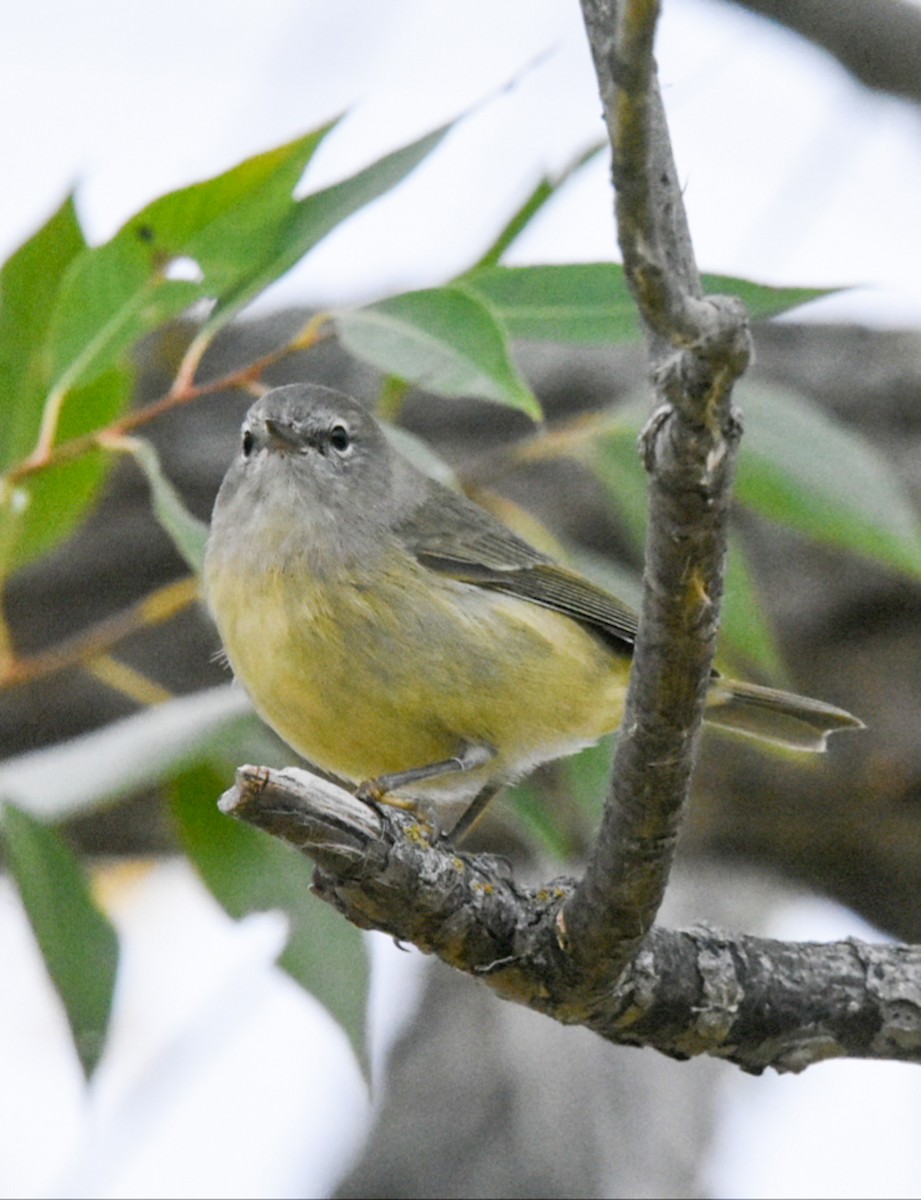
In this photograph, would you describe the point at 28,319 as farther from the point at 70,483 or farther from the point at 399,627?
the point at 399,627

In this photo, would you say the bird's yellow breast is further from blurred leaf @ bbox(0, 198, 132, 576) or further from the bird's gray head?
blurred leaf @ bbox(0, 198, 132, 576)

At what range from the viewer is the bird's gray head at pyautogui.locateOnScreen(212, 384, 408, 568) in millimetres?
2768

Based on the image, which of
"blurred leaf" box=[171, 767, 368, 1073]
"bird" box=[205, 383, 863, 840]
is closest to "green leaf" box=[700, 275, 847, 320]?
"bird" box=[205, 383, 863, 840]

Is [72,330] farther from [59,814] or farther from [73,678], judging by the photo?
[73,678]

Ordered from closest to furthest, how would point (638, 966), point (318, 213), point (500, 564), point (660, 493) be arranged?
point (660, 493) → point (638, 966) → point (318, 213) → point (500, 564)

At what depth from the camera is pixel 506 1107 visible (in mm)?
3881

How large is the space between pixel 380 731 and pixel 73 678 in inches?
57.2

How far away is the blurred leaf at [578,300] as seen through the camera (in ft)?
8.30

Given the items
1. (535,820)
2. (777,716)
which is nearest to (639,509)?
(777,716)

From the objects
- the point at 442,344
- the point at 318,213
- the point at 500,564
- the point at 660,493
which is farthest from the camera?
the point at 500,564

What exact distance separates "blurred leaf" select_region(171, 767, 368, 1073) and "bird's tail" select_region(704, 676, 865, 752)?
2.76 feet

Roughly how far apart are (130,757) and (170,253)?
0.84m

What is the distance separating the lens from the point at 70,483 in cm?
306

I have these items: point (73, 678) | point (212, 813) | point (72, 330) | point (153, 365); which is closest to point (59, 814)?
point (212, 813)
